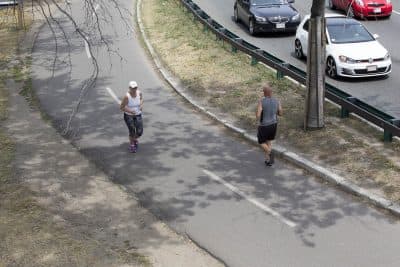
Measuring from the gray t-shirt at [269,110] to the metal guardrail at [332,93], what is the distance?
2398 millimetres

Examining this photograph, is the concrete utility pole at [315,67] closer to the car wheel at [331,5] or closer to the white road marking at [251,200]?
the white road marking at [251,200]

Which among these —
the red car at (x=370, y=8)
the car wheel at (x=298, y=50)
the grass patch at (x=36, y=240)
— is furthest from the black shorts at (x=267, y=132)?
the red car at (x=370, y=8)

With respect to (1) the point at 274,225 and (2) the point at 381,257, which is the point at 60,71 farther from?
(2) the point at 381,257

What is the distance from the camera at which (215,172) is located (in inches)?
479

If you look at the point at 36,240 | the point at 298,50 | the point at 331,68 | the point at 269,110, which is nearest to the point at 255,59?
the point at 298,50

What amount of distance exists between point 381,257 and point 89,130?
8.25 meters

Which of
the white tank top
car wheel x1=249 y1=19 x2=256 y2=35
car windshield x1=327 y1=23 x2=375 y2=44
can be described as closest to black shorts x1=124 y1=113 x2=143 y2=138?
the white tank top

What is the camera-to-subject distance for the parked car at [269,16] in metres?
23.3

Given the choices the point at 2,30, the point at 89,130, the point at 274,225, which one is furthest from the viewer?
the point at 2,30

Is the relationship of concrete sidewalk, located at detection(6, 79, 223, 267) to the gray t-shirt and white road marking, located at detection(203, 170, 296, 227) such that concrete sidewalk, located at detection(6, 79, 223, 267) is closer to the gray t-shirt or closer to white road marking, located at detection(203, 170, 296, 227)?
white road marking, located at detection(203, 170, 296, 227)

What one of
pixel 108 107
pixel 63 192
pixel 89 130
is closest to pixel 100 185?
pixel 63 192

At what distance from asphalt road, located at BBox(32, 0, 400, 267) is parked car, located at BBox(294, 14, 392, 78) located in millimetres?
4628

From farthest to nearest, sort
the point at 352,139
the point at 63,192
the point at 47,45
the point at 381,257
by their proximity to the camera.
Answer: the point at 47,45 → the point at 352,139 → the point at 63,192 → the point at 381,257

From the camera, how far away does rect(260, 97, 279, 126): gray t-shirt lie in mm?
11862
